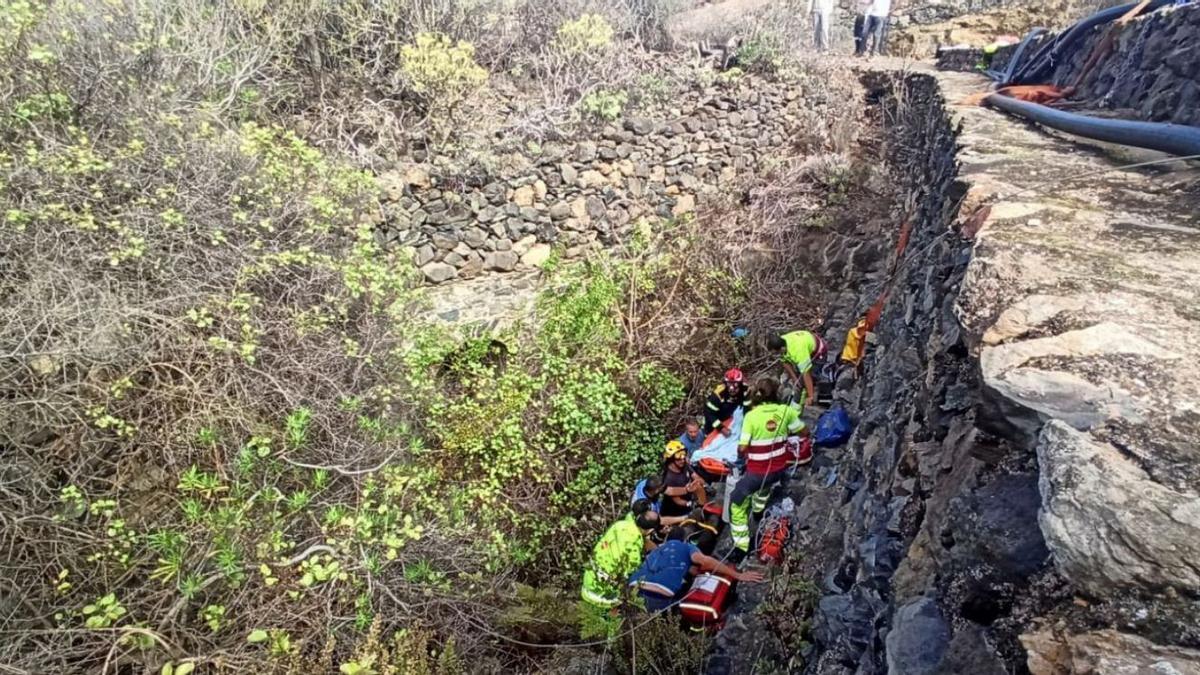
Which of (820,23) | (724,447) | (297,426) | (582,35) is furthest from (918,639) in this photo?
(820,23)

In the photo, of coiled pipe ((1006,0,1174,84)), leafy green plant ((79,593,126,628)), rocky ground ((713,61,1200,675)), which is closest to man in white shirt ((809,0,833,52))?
coiled pipe ((1006,0,1174,84))

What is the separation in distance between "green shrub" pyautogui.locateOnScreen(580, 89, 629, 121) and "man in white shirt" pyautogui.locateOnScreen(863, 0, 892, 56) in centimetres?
552

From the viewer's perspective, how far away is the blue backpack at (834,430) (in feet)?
14.9

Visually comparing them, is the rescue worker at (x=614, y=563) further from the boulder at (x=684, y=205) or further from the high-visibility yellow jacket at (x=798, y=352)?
the boulder at (x=684, y=205)

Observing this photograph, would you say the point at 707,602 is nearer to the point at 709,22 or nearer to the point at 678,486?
the point at 678,486

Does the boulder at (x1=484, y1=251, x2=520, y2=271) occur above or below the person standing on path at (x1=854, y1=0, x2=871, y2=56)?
below

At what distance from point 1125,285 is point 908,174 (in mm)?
5641

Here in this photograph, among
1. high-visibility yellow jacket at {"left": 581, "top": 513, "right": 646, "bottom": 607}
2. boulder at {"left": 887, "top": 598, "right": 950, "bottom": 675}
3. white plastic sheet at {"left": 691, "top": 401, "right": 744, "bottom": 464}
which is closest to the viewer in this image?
boulder at {"left": 887, "top": 598, "right": 950, "bottom": 675}

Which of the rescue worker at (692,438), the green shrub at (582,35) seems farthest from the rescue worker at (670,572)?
the green shrub at (582,35)

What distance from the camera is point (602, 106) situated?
8.14m

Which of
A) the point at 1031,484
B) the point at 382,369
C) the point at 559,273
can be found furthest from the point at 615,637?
the point at 559,273

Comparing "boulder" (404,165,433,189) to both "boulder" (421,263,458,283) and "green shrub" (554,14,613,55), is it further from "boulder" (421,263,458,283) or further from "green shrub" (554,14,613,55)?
"green shrub" (554,14,613,55)

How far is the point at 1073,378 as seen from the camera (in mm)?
1607

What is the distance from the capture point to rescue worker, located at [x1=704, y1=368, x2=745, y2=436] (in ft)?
19.1
